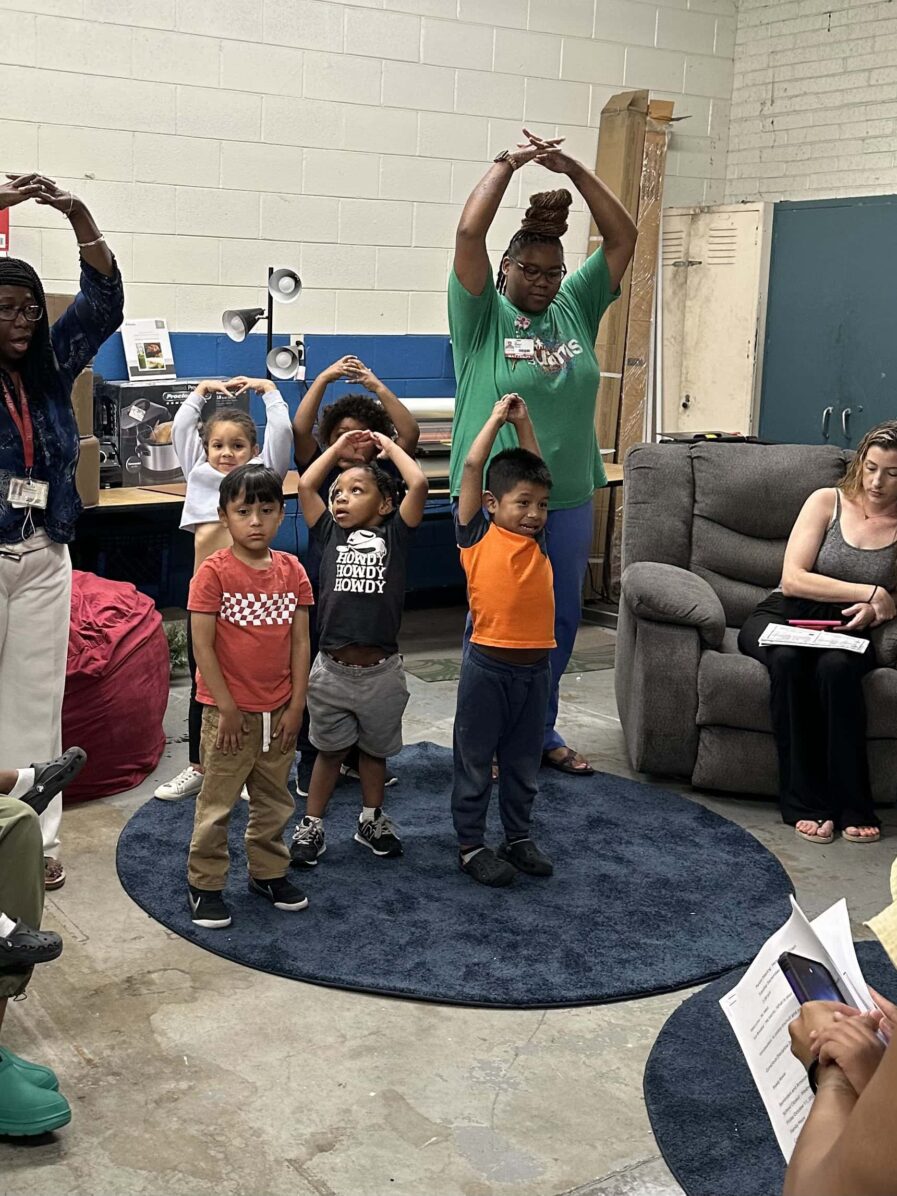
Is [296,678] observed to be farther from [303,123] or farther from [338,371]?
[303,123]

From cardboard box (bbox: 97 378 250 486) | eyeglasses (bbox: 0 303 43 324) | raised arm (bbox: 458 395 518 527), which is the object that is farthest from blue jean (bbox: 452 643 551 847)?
cardboard box (bbox: 97 378 250 486)

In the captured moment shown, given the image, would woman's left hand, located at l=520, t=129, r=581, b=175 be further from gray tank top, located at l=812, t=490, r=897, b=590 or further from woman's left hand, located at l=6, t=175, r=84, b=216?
gray tank top, located at l=812, t=490, r=897, b=590

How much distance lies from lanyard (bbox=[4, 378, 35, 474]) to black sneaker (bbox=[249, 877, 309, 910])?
1.11 metres

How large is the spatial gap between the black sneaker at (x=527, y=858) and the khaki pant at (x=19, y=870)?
148 cm

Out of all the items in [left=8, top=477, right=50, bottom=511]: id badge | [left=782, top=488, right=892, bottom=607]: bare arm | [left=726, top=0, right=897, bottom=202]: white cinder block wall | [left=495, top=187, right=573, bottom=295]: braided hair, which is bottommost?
[left=782, top=488, right=892, bottom=607]: bare arm

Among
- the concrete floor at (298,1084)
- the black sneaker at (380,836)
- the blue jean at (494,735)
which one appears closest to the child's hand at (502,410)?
the blue jean at (494,735)

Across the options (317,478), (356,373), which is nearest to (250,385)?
(356,373)

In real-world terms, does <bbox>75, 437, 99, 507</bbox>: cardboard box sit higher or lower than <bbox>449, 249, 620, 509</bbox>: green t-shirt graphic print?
lower

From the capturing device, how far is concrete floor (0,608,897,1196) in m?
2.28

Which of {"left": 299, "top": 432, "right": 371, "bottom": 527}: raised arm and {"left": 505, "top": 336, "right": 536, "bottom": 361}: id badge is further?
{"left": 505, "top": 336, "right": 536, "bottom": 361}: id badge

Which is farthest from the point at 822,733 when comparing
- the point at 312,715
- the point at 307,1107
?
→ the point at 307,1107

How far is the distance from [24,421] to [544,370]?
146 centimetres

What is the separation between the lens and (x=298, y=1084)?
2559 millimetres

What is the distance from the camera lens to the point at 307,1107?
2.48 metres
